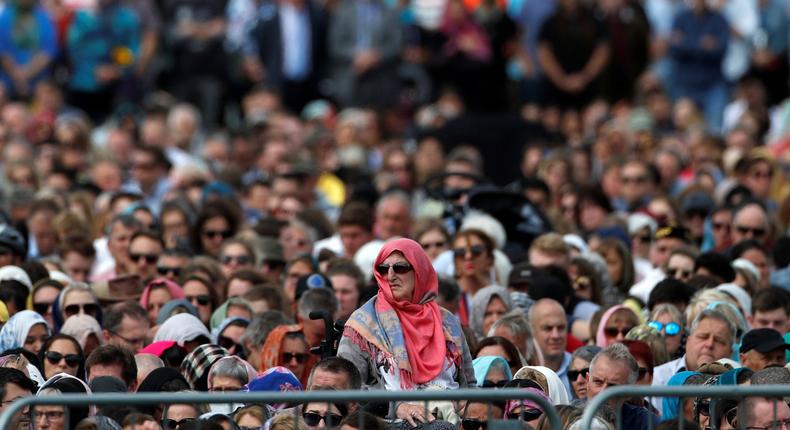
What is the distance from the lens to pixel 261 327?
12.6 metres

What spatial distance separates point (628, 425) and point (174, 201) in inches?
334

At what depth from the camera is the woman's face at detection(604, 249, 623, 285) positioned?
1566cm

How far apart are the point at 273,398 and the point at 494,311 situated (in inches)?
212

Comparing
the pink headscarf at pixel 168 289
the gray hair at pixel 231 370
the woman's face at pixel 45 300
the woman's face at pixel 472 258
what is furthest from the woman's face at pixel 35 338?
the woman's face at pixel 472 258

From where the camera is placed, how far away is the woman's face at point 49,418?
8461mm

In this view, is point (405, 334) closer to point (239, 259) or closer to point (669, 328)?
point (669, 328)

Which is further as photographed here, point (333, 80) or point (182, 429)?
point (333, 80)

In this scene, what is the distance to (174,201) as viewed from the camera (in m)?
17.5

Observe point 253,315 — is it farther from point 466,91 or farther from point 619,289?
point 466,91

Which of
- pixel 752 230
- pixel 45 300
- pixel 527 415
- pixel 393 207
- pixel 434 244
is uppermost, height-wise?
pixel 393 207

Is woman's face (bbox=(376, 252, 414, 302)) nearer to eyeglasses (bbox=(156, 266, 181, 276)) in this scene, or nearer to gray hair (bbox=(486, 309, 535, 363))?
gray hair (bbox=(486, 309, 535, 363))

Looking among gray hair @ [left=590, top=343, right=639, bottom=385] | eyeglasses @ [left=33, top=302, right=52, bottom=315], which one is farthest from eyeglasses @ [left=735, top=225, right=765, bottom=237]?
eyeglasses @ [left=33, top=302, right=52, bottom=315]

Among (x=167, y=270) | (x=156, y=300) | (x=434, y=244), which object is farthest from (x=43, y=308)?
(x=434, y=244)

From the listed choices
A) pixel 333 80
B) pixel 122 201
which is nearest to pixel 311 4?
pixel 333 80
